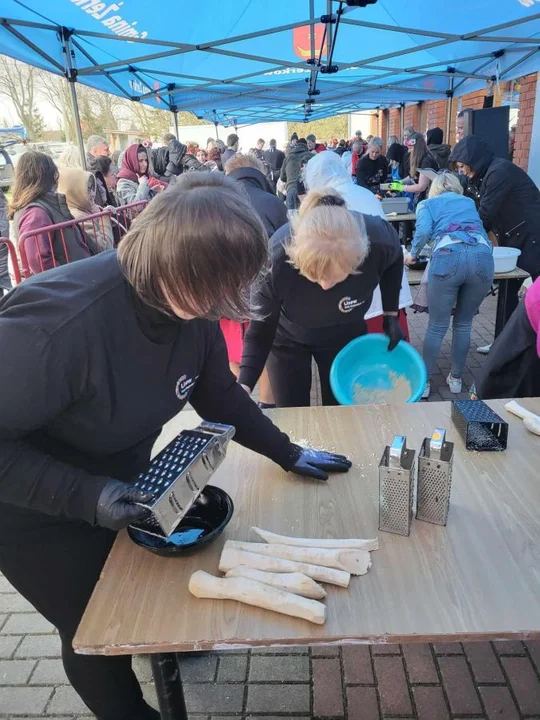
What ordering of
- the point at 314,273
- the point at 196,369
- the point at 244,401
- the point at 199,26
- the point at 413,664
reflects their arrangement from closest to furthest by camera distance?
the point at 196,369 < the point at 244,401 < the point at 413,664 < the point at 314,273 < the point at 199,26

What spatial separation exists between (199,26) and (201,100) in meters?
3.61

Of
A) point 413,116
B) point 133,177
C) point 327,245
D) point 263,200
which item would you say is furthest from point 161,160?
point 413,116

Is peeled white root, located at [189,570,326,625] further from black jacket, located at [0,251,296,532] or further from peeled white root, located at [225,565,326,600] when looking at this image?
black jacket, located at [0,251,296,532]

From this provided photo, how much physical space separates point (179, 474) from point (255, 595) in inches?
12.1

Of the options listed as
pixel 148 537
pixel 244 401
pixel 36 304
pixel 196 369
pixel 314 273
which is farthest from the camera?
pixel 314 273

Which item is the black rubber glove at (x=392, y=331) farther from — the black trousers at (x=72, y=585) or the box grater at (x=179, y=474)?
the black trousers at (x=72, y=585)

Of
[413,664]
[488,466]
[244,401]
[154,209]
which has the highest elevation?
[154,209]

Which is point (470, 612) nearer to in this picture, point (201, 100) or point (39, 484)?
point (39, 484)

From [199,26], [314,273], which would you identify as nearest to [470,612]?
[314,273]

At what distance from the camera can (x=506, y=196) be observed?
442cm

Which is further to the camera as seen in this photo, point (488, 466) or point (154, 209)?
point (488, 466)

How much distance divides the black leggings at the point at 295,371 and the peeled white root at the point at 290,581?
1461mm

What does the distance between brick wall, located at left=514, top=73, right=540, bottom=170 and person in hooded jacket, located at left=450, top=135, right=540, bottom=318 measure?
3.64 meters

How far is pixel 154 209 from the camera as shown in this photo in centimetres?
109
